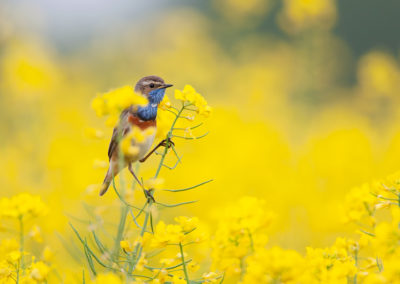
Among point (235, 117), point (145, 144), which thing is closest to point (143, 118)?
point (145, 144)

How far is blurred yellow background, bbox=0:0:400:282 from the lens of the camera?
5.85 meters

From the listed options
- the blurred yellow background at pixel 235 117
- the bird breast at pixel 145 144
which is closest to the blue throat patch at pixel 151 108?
the bird breast at pixel 145 144

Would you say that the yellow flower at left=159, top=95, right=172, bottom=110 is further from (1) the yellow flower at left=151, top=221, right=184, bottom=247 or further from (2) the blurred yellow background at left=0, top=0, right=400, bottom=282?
(1) the yellow flower at left=151, top=221, right=184, bottom=247

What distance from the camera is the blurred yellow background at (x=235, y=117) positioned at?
5848mm

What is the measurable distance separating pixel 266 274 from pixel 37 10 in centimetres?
1048

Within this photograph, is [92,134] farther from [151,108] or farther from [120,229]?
[151,108]

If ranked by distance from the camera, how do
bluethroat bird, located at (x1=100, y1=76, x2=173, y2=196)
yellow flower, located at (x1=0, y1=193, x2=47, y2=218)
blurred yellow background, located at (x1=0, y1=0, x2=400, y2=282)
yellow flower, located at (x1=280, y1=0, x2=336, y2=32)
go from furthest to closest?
1. yellow flower, located at (x1=280, y1=0, x2=336, y2=32)
2. blurred yellow background, located at (x1=0, y1=0, x2=400, y2=282)
3. bluethroat bird, located at (x1=100, y1=76, x2=173, y2=196)
4. yellow flower, located at (x1=0, y1=193, x2=47, y2=218)

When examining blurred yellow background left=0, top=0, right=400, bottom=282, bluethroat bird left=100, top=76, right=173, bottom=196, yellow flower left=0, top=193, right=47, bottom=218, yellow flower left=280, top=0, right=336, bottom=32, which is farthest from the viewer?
yellow flower left=280, top=0, right=336, bottom=32

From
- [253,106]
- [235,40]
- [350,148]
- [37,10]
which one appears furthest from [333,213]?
[37,10]

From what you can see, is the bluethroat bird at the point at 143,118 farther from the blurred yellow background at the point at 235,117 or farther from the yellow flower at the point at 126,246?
the yellow flower at the point at 126,246

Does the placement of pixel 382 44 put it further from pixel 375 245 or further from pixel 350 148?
pixel 375 245

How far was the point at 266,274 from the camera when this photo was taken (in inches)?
82.3

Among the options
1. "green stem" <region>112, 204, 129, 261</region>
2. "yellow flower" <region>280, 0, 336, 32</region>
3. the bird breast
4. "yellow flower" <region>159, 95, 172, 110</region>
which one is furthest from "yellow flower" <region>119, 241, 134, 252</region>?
"yellow flower" <region>280, 0, 336, 32</region>

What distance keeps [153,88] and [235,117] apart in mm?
5317
